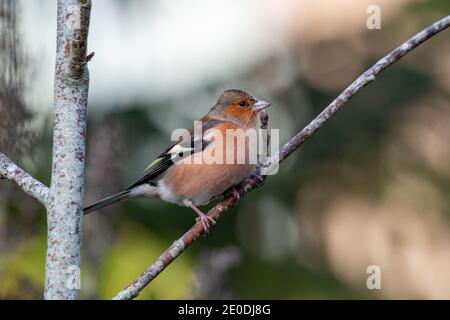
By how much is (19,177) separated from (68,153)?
1.68 ft

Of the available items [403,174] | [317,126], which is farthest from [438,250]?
[317,126]

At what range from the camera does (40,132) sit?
3482 mm

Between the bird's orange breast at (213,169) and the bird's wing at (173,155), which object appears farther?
the bird's wing at (173,155)

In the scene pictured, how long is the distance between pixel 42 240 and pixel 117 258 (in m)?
0.56

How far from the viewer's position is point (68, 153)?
272cm

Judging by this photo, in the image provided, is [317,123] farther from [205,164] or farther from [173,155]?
[173,155]

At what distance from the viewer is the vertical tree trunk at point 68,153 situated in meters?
2.53

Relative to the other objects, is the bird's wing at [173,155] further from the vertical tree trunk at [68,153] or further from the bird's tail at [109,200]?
the vertical tree trunk at [68,153]

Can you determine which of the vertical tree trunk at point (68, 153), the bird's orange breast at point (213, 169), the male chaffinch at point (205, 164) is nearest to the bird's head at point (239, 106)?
the male chaffinch at point (205, 164)

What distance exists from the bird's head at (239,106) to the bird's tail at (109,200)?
1252 mm

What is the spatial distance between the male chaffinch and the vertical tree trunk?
7.51 ft

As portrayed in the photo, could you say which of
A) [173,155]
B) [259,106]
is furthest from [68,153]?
[259,106]

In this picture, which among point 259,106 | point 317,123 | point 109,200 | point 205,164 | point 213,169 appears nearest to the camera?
point 317,123

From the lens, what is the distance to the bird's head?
611 cm
